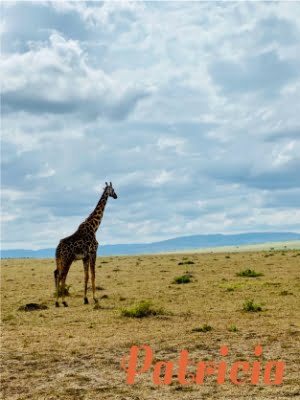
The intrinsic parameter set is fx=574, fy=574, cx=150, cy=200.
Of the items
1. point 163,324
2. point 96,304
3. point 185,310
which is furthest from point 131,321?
point 96,304

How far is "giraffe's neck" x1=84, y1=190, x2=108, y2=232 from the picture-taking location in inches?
1053

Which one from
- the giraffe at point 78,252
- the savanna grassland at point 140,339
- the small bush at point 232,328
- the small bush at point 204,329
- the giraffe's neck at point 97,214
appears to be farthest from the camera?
the giraffe's neck at point 97,214

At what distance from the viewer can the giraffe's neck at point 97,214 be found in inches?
1053

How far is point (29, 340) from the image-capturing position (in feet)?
57.0

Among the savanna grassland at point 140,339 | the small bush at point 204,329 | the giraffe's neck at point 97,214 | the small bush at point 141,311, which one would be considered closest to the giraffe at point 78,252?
the giraffe's neck at point 97,214

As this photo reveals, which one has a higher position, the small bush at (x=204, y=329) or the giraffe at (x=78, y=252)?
the giraffe at (x=78, y=252)

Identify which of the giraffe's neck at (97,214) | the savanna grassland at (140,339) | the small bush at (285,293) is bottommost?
the savanna grassland at (140,339)

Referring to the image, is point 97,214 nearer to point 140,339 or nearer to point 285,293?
point 285,293

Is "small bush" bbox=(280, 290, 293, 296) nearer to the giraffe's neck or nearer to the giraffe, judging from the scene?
the giraffe

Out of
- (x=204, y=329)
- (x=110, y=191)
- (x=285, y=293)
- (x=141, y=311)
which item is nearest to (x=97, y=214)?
(x=110, y=191)

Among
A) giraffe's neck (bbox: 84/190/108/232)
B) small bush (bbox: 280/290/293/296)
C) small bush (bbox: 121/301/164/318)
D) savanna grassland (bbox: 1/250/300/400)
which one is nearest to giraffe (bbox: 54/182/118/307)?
giraffe's neck (bbox: 84/190/108/232)

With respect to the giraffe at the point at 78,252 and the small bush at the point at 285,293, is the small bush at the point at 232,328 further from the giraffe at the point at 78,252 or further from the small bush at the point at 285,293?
the small bush at the point at 285,293

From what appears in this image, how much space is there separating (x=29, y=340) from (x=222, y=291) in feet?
42.8

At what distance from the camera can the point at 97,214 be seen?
2734cm
